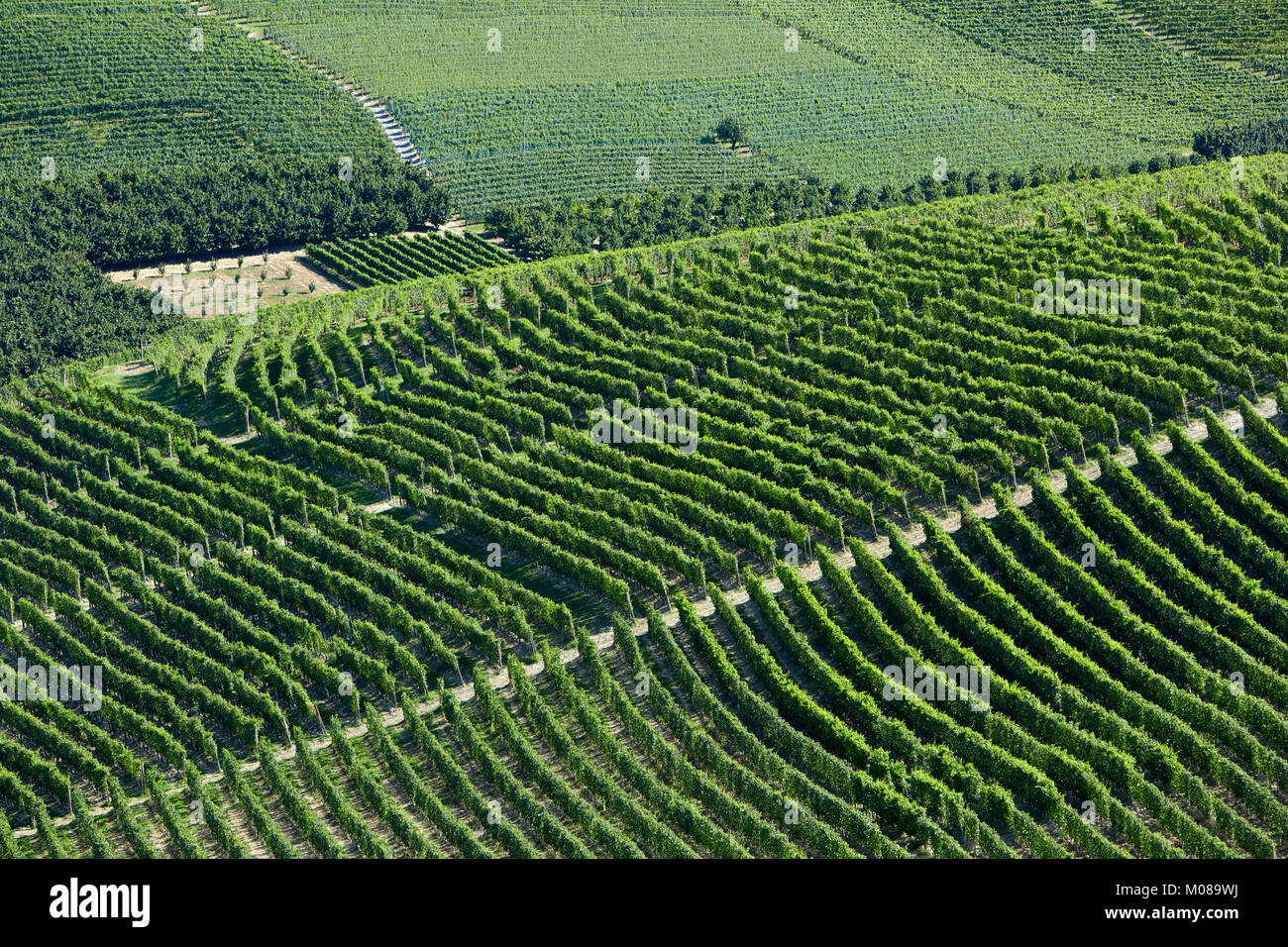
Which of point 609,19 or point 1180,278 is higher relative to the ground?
point 609,19

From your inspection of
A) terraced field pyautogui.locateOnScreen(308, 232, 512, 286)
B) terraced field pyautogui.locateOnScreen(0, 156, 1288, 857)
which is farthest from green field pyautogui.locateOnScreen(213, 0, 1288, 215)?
terraced field pyautogui.locateOnScreen(0, 156, 1288, 857)

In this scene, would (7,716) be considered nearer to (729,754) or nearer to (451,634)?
(451,634)

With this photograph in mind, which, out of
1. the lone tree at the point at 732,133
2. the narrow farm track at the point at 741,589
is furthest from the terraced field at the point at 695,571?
the lone tree at the point at 732,133

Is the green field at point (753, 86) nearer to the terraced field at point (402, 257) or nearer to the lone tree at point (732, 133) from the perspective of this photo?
the lone tree at point (732, 133)

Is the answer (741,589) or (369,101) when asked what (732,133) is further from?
(741,589)

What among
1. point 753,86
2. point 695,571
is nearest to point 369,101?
point 753,86
